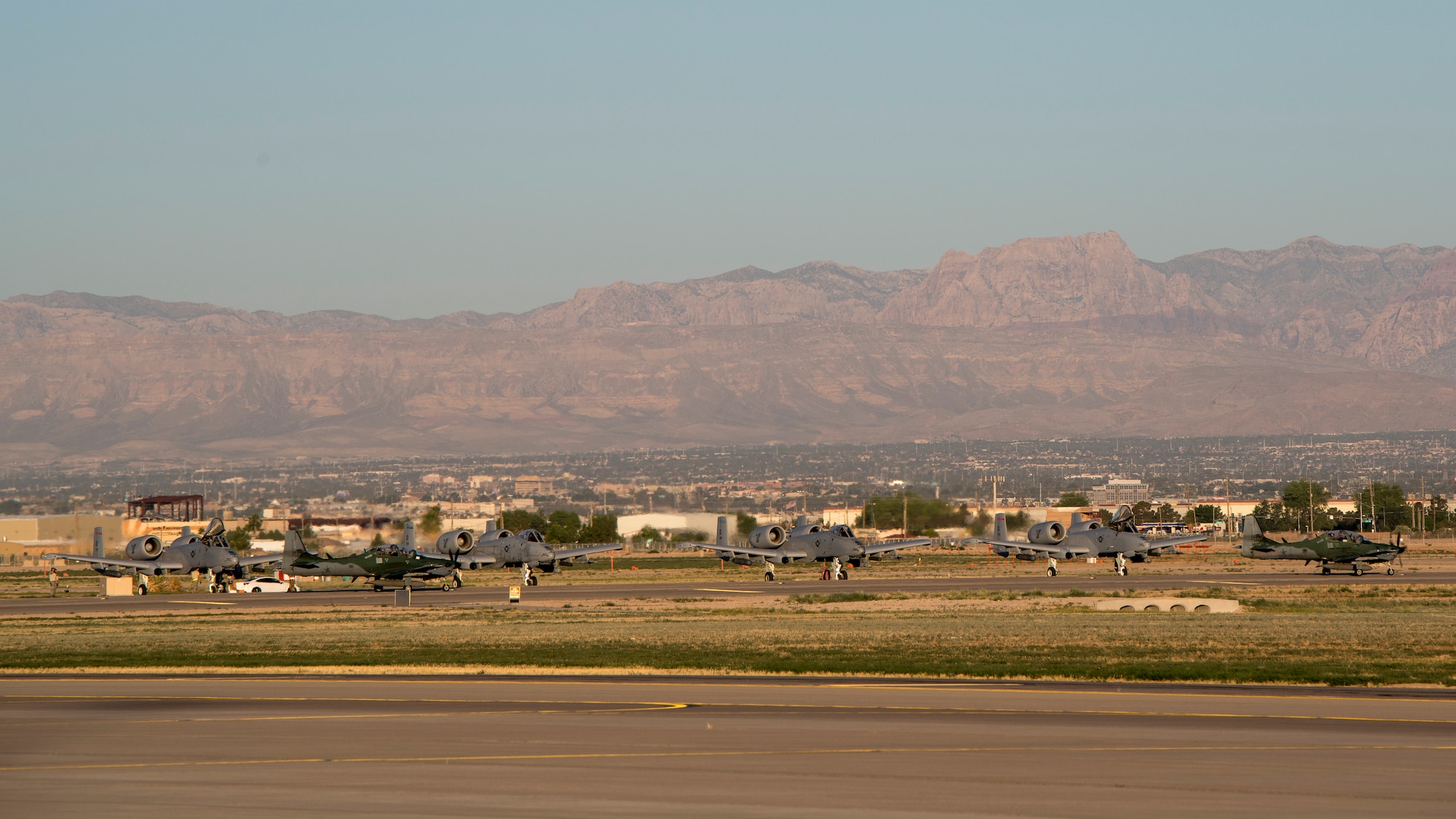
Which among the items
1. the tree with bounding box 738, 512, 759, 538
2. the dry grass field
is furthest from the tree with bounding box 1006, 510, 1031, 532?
the dry grass field

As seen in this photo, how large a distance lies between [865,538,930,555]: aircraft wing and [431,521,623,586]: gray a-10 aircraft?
44.5 feet

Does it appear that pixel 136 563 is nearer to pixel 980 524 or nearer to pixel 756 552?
pixel 756 552

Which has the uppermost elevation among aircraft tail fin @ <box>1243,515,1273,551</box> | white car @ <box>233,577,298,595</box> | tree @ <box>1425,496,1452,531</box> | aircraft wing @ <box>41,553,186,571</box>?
aircraft tail fin @ <box>1243,515,1273,551</box>

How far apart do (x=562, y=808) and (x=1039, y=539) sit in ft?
240

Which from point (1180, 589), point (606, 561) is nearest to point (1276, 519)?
point (606, 561)

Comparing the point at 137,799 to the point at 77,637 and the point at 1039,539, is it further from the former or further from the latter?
the point at 1039,539

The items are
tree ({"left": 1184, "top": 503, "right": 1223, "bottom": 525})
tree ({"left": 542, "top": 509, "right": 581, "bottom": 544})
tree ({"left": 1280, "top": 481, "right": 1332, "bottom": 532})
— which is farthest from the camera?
tree ({"left": 1184, "top": 503, "right": 1223, "bottom": 525})

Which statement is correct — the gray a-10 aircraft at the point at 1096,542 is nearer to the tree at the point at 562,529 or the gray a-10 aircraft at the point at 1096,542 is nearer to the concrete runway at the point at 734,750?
the concrete runway at the point at 734,750

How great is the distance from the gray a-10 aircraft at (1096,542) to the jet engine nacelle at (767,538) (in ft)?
39.6

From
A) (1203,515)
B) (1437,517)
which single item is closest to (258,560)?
(1437,517)

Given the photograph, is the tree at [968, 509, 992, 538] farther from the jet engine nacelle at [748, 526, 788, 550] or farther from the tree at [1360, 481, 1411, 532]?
the jet engine nacelle at [748, 526, 788, 550]

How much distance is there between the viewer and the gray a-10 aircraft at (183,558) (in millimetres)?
78500

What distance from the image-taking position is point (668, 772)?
798 inches

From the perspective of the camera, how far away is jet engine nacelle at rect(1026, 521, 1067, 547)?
87.6 m
